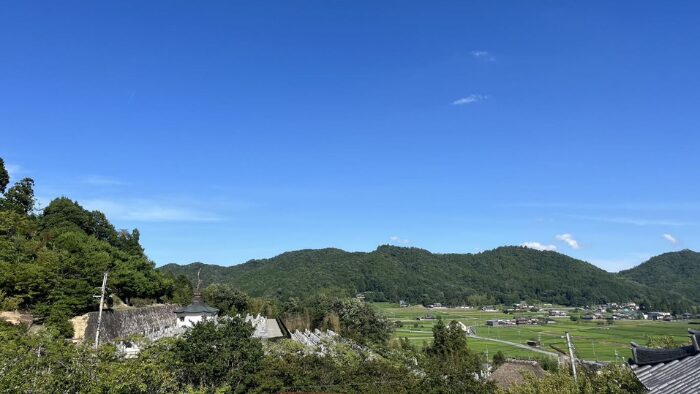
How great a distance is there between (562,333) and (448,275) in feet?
235

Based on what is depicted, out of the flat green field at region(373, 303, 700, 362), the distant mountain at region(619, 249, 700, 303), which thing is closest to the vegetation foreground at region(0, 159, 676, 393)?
the flat green field at region(373, 303, 700, 362)

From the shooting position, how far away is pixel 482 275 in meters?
163

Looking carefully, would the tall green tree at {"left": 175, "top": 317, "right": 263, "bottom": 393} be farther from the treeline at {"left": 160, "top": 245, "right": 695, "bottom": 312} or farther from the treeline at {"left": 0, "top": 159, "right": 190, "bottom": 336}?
the treeline at {"left": 160, "top": 245, "right": 695, "bottom": 312}

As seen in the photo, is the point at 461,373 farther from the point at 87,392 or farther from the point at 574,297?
the point at 574,297

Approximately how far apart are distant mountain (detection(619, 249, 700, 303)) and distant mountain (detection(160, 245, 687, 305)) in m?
10.5

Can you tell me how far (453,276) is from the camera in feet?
528

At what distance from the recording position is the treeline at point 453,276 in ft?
433

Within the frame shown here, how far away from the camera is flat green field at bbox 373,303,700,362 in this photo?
69.8 m

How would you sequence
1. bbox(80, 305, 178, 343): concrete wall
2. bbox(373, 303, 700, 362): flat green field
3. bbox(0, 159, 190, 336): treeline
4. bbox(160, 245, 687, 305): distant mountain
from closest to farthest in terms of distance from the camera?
bbox(0, 159, 190, 336): treeline, bbox(80, 305, 178, 343): concrete wall, bbox(373, 303, 700, 362): flat green field, bbox(160, 245, 687, 305): distant mountain

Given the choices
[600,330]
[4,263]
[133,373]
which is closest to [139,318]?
[4,263]

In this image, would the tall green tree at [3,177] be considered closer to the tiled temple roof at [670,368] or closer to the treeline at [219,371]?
the treeline at [219,371]

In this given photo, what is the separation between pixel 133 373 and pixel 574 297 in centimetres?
16046

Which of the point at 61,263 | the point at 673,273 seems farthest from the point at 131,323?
the point at 673,273

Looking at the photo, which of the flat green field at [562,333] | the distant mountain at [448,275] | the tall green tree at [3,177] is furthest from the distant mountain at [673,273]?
the tall green tree at [3,177]
